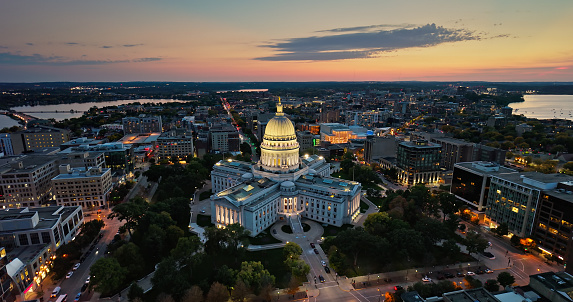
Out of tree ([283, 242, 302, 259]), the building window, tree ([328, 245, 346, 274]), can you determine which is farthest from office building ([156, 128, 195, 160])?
tree ([328, 245, 346, 274])

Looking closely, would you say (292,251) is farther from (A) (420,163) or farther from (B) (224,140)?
(B) (224,140)

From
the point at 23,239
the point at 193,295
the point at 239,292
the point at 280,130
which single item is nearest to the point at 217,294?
the point at 239,292

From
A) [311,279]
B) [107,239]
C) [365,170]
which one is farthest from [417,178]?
[107,239]

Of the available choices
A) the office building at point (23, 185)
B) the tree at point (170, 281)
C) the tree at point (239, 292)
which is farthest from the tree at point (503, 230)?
the office building at point (23, 185)

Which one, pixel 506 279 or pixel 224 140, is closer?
pixel 506 279

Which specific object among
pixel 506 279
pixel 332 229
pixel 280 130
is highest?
pixel 280 130

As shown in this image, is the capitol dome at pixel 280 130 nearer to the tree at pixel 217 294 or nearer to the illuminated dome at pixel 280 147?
the illuminated dome at pixel 280 147

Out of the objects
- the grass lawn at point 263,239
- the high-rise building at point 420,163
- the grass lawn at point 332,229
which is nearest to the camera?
the grass lawn at point 263,239
